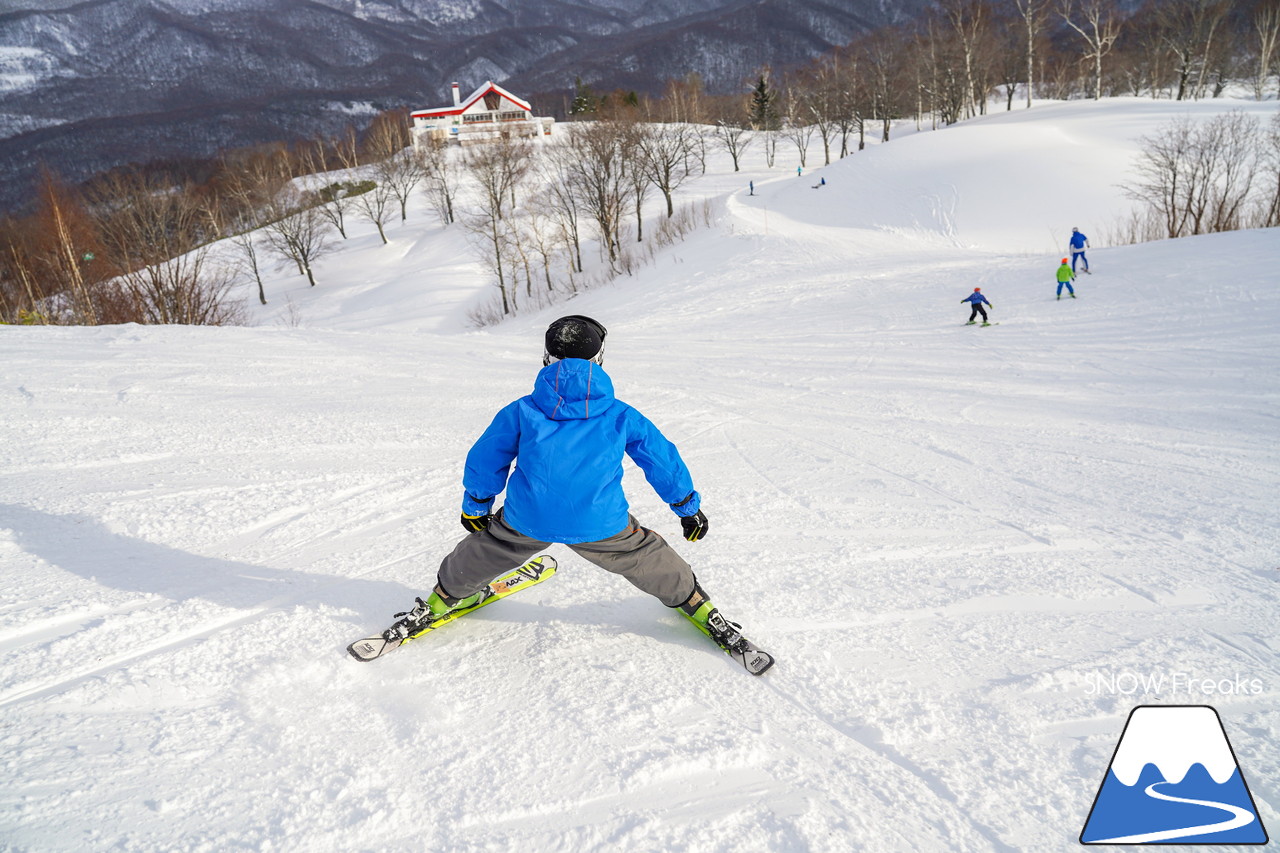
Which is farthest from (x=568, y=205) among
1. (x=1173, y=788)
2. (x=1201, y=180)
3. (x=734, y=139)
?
(x=1173, y=788)

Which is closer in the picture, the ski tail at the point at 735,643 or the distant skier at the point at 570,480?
the distant skier at the point at 570,480

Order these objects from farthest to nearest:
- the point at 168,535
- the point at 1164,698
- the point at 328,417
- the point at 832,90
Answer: the point at 832,90, the point at 328,417, the point at 168,535, the point at 1164,698

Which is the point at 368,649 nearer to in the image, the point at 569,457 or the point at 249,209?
the point at 569,457

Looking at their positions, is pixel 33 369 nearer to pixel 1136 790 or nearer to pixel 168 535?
pixel 168 535

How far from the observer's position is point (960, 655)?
2811mm

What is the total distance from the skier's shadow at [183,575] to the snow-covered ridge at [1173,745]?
10.7 feet

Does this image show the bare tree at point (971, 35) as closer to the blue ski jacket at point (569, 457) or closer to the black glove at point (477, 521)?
the blue ski jacket at point (569, 457)

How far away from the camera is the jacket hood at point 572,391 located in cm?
248

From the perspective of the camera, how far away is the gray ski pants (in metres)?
2.69

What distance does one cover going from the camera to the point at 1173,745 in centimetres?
229

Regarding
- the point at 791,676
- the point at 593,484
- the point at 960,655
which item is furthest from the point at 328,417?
the point at 960,655

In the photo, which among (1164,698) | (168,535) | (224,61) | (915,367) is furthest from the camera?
(224,61)

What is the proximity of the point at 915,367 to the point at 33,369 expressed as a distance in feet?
39.9

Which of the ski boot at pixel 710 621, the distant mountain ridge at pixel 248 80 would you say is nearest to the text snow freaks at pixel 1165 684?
the ski boot at pixel 710 621
